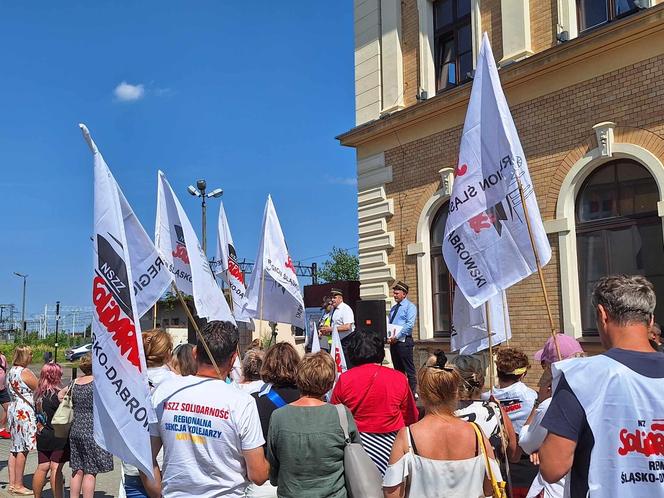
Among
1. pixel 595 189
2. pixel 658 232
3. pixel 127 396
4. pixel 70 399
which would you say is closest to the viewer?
pixel 127 396

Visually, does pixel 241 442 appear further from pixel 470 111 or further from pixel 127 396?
pixel 470 111

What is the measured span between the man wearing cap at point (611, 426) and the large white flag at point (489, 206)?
1.99 m

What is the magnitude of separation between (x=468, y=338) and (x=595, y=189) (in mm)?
5946

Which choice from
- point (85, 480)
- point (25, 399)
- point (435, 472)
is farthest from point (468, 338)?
point (25, 399)

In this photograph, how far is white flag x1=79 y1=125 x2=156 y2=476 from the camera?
366 cm

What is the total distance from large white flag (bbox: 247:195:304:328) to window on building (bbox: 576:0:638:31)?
583cm

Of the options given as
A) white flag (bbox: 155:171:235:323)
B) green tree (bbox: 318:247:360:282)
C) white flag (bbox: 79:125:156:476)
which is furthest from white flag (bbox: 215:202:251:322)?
green tree (bbox: 318:247:360:282)

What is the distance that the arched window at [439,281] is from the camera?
43.4 ft

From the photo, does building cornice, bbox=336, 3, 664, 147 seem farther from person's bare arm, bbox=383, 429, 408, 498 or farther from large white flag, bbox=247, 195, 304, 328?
person's bare arm, bbox=383, 429, 408, 498

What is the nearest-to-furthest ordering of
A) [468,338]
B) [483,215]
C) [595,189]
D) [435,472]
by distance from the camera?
[435,472], [483,215], [468,338], [595,189]

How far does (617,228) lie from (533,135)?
2.17 metres

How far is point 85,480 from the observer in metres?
5.97

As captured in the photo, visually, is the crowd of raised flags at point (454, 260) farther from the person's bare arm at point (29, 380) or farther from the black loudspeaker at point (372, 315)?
the black loudspeaker at point (372, 315)

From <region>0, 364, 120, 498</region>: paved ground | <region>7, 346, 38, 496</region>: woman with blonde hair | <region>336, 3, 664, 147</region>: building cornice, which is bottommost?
<region>0, 364, 120, 498</region>: paved ground
